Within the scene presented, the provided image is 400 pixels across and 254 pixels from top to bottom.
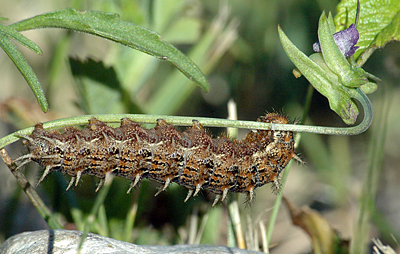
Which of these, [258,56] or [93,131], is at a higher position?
[258,56]

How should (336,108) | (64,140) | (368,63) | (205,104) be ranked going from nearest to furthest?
(336,108)
(64,140)
(368,63)
(205,104)

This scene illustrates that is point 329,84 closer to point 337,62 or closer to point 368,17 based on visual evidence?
point 337,62

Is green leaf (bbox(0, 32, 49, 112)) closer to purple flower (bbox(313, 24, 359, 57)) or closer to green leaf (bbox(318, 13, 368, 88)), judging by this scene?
green leaf (bbox(318, 13, 368, 88))

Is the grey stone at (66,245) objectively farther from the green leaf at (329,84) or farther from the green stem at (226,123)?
the green leaf at (329,84)

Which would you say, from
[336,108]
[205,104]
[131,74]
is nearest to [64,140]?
[131,74]

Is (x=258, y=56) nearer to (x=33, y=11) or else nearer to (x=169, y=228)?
(x=169, y=228)

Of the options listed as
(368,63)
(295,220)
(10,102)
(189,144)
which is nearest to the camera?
(189,144)
